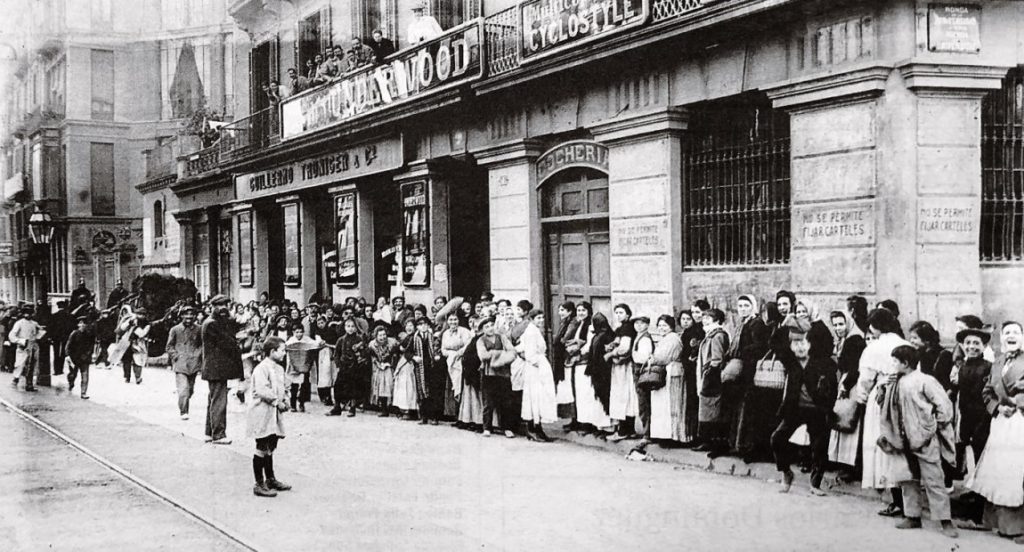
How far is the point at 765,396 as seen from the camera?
9.09 m

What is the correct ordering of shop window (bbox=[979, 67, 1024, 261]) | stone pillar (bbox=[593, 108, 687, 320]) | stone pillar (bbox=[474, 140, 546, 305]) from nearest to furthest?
shop window (bbox=[979, 67, 1024, 261]) → stone pillar (bbox=[593, 108, 687, 320]) → stone pillar (bbox=[474, 140, 546, 305])

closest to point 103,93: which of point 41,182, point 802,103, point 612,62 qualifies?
point 41,182

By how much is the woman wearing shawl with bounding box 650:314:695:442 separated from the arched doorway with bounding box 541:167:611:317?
376 cm

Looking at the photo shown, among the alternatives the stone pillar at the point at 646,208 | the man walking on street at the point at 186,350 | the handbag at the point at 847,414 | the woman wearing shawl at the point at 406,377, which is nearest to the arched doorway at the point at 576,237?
the stone pillar at the point at 646,208

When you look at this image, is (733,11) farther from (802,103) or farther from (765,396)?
(765,396)

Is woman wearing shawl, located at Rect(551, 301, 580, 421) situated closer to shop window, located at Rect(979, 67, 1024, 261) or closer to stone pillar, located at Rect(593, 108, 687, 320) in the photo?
stone pillar, located at Rect(593, 108, 687, 320)

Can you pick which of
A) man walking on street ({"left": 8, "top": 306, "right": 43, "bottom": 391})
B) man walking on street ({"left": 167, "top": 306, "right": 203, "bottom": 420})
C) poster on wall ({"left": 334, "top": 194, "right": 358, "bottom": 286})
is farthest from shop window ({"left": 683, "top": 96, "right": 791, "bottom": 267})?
man walking on street ({"left": 8, "top": 306, "right": 43, "bottom": 391})

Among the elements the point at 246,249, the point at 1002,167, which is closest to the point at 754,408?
the point at 1002,167

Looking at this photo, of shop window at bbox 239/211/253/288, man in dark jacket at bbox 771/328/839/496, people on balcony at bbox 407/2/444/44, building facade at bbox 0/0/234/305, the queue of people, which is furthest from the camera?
building facade at bbox 0/0/234/305

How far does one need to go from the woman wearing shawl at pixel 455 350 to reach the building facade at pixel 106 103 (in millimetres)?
29027

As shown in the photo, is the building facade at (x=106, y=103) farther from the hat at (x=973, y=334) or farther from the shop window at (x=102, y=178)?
the hat at (x=973, y=334)

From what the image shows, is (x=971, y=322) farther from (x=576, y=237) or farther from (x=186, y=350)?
(x=186, y=350)

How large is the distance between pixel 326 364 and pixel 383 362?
1536mm

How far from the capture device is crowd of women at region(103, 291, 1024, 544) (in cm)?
723
